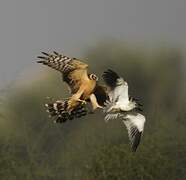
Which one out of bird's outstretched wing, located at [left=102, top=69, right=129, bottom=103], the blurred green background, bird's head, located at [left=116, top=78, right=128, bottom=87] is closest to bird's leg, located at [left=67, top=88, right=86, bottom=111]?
bird's outstretched wing, located at [left=102, top=69, right=129, bottom=103]

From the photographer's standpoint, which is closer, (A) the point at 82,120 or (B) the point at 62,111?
(B) the point at 62,111

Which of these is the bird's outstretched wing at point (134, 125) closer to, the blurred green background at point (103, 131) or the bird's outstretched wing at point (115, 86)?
the bird's outstretched wing at point (115, 86)

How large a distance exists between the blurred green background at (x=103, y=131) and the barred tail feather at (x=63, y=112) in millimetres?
17598

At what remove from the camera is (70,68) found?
41.8ft

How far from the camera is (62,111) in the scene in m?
12.0

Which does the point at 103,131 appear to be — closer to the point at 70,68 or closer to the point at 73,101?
the point at 70,68

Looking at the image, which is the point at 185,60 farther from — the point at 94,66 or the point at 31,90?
the point at 31,90

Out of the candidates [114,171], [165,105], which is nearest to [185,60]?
[165,105]

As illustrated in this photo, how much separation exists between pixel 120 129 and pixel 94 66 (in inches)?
1157

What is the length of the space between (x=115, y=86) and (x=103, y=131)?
33908 mm

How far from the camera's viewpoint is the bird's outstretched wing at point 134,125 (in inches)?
502

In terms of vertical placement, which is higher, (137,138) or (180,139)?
(137,138)

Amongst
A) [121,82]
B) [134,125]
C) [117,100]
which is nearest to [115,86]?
[121,82]

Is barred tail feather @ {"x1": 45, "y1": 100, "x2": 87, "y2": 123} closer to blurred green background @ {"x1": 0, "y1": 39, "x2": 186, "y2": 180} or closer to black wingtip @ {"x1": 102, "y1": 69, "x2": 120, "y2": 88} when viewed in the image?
black wingtip @ {"x1": 102, "y1": 69, "x2": 120, "y2": 88}
